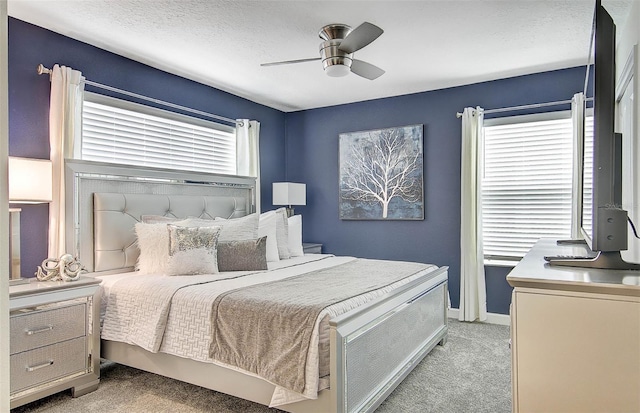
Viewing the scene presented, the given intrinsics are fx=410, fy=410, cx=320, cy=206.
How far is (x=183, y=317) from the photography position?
2473 millimetres

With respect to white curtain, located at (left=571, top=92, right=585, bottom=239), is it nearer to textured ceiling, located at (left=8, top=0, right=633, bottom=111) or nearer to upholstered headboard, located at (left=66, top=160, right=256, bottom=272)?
textured ceiling, located at (left=8, top=0, right=633, bottom=111)

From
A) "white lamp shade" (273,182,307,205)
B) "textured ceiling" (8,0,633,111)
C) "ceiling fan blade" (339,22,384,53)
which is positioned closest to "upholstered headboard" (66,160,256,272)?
"textured ceiling" (8,0,633,111)

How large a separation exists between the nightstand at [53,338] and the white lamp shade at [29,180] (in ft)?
1.79

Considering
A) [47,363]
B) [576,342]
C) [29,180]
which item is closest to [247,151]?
[29,180]

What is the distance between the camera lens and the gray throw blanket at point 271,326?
2045 mm

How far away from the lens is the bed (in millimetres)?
2061

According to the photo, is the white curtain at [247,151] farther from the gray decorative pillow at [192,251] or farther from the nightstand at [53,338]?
the nightstand at [53,338]

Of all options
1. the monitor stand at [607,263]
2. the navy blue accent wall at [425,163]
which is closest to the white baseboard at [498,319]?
the navy blue accent wall at [425,163]

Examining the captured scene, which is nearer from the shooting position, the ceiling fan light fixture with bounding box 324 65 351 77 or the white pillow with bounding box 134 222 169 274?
the ceiling fan light fixture with bounding box 324 65 351 77

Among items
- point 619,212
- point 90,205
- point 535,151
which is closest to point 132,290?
point 90,205

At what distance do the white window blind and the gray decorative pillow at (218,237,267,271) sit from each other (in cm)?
127

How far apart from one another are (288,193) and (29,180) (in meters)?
2.86

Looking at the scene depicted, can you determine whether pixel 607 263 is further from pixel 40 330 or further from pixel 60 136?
pixel 60 136

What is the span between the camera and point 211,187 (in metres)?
4.29
